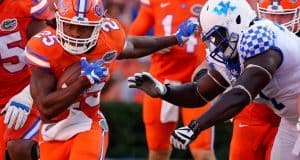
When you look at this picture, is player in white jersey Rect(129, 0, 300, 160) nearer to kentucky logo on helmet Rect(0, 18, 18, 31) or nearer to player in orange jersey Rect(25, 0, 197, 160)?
player in orange jersey Rect(25, 0, 197, 160)

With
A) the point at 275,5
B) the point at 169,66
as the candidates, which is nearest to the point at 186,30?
the point at 275,5

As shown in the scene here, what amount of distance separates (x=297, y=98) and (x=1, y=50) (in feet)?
6.63

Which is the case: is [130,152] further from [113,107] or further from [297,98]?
[297,98]

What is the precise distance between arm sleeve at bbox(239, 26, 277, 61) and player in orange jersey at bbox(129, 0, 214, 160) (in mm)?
2178

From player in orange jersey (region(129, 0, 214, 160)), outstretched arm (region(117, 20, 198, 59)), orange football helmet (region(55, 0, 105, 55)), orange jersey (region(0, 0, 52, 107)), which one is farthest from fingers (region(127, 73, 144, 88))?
player in orange jersey (region(129, 0, 214, 160))

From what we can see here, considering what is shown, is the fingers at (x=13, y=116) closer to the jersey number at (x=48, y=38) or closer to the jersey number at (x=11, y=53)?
the jersey number at (x=11, y=53)

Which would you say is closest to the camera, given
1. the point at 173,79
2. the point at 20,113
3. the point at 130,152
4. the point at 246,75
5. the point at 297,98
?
the point at 246,75

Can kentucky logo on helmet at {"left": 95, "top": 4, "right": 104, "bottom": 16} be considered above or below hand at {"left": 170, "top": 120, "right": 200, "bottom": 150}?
above

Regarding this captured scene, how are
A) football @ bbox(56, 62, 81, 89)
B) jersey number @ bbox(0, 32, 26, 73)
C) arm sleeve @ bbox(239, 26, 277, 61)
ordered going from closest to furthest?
arm sleeve @ bbox(239, 26, 277, 61) < football @ bbox(56, 62, 81, 89) < jersey number @ bbox(0, 32, 26, 73)

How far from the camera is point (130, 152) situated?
9070 mm

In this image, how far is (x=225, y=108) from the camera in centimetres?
483

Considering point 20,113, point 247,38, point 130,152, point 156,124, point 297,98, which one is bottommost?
point 130,152

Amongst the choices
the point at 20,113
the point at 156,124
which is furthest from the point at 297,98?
the point at 156,124

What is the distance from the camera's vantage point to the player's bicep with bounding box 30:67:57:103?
5312mm
